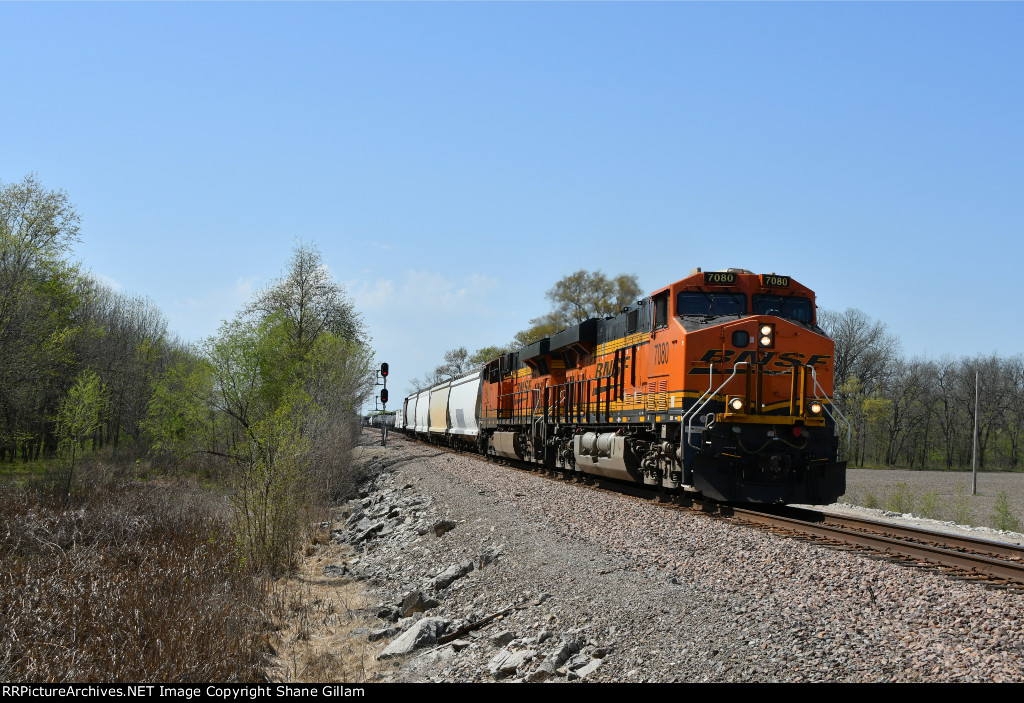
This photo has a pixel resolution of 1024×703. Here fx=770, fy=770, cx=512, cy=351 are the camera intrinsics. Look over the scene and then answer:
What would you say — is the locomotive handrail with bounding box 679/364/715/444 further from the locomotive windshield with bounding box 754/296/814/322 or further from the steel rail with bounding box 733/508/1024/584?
the steel rail with bounding box 733/508/1024/584

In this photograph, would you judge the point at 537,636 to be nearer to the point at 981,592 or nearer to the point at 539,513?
the point at 981,592

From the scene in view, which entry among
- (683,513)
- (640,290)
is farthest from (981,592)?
(640,290)

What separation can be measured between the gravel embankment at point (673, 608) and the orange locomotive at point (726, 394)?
1.38m

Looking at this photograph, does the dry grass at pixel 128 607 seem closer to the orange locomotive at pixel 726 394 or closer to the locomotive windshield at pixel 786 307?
the orange locomotive at pixel 726 394

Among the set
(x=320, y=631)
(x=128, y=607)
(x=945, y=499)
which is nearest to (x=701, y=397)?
(x=320, y=631)

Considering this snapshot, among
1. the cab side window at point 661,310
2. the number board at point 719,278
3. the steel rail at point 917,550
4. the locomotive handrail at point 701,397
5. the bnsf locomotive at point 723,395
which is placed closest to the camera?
the steel rail at point 917,550

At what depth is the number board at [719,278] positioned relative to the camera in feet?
46.9

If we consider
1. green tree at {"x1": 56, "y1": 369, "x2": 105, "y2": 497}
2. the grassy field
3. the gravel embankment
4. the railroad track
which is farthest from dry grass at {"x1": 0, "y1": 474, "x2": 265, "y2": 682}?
the grassy field

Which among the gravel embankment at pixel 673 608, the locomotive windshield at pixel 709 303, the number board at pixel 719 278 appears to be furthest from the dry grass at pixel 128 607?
the number board at pixel 719 278

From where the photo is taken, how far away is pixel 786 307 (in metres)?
14.4

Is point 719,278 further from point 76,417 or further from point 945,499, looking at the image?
point 76,417
